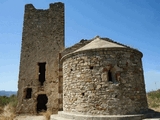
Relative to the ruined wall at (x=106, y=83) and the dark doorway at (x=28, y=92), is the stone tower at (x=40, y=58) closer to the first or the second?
the dark doorway at (x=28, y=92)

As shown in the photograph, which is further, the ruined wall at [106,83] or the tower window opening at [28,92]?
the tower window opening at [28,92]

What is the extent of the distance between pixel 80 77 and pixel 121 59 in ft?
6.43

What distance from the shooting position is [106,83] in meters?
6.33

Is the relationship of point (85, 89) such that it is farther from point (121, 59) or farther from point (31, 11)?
point (31, 11)

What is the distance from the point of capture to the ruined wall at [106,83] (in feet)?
20.4

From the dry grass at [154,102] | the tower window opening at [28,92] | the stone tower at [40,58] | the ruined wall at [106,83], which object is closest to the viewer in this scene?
the ruined wall at [106,83]

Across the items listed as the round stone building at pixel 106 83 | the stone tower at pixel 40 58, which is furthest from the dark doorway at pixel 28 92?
the round stone building at pixel 106 83

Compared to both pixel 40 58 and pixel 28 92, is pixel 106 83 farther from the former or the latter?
pixel 28 92

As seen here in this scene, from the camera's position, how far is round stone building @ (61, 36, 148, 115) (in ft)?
20.4

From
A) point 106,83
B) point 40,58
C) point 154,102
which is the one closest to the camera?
point 106,83

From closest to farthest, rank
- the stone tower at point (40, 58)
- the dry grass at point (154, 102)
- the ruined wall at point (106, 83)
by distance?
1. the ruined wall at point (106, 83)
2. the stone tower at point (40, 58)
3. the dry grass at point (154, 102)

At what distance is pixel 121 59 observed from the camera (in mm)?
6641

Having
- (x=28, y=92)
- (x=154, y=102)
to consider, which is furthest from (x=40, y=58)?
(x=154, y=102)

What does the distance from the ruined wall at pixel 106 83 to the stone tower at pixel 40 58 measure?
206 inches
